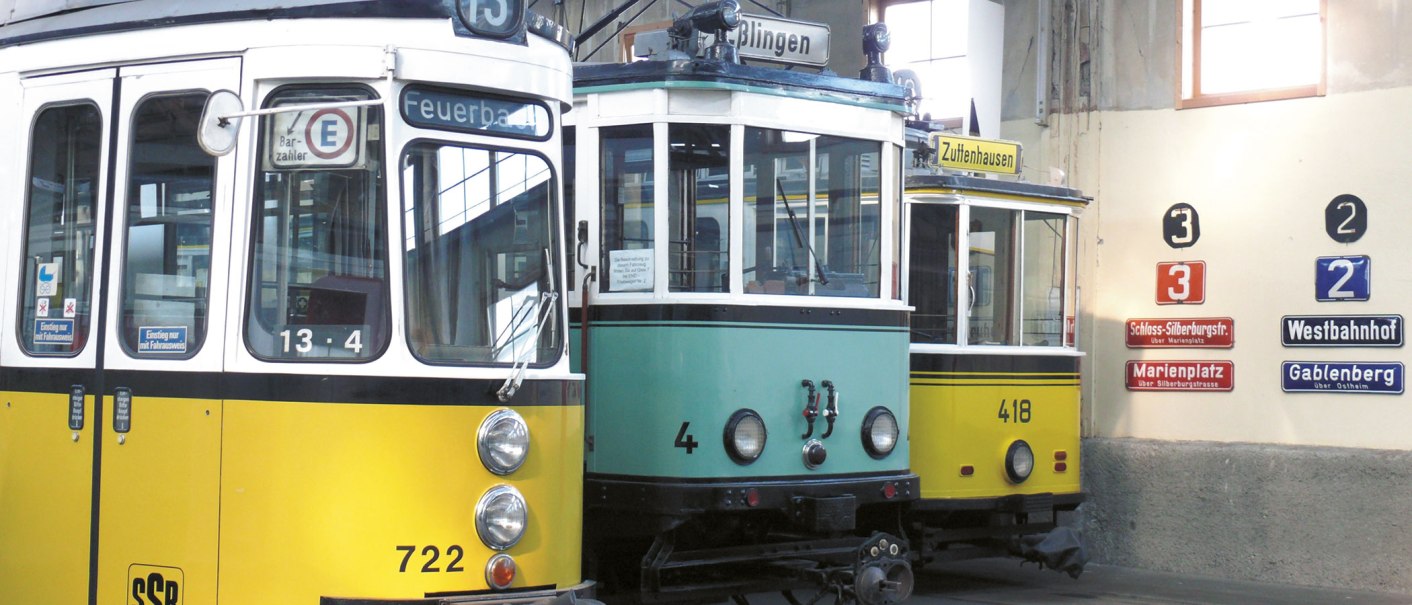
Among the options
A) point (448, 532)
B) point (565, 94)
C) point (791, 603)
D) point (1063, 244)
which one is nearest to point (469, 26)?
point (565, 94)

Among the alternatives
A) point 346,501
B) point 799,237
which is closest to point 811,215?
point 799,237

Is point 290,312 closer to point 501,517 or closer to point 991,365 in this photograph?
point 501,517

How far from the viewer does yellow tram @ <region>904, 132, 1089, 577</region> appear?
10.6 meters

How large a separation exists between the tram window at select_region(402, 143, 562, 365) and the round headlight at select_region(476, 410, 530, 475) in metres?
0.22

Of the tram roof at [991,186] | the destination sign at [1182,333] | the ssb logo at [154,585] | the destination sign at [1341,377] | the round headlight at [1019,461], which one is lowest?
the ssb logo at [154,585]

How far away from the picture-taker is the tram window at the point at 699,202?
863 centimetres

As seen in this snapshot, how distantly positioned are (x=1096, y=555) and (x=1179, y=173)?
2.95 m

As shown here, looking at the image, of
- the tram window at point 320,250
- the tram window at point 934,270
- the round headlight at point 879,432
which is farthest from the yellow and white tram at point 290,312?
the tram window at point 934,270

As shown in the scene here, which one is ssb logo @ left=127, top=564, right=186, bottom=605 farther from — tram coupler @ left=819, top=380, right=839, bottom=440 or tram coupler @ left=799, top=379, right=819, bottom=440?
tram coupler @ left=819, top=380, right=839, bottom=440

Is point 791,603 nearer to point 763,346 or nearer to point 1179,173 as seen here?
point 763,346

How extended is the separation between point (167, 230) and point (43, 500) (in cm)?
118

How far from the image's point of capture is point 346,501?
232 inches

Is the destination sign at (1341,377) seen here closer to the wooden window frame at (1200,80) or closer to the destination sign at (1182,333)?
the destination sign at (1182,333)

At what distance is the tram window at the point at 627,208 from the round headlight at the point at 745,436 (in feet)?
2.73
